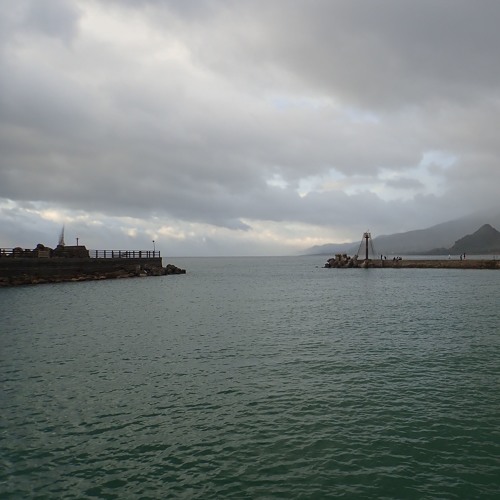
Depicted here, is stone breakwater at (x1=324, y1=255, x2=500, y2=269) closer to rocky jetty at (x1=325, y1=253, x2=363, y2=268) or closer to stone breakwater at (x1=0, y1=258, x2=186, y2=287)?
rocky jetty at (x1=325, y1=253, x2=363, y2=268)

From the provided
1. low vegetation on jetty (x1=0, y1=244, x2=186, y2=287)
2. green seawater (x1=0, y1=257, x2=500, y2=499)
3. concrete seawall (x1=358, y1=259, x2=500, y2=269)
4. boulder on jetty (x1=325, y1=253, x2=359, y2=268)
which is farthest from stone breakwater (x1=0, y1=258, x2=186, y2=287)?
concrete seawall (x1=358, y1=259, x2=500, y2=269)

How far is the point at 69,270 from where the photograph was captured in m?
72.4

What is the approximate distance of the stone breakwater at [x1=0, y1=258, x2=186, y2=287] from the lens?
207 ft

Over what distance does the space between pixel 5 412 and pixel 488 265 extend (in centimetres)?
11881

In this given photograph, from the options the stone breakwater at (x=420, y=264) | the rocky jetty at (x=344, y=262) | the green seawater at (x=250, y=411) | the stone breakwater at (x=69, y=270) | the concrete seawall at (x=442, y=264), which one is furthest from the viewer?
the rocky jetty at (x=344, y=262)

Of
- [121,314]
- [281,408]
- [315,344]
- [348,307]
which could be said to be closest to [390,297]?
[348,307]

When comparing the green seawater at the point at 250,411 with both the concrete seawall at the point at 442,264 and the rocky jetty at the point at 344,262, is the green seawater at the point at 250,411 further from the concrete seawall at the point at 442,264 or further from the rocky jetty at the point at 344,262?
the rocky jetty at the point at 344,262

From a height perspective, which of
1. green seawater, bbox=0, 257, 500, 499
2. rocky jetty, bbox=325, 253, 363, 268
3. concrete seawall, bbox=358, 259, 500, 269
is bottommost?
green seawater, bbox=0, 257, 500, 499

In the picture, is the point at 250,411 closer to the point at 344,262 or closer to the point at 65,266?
the point at 65,266

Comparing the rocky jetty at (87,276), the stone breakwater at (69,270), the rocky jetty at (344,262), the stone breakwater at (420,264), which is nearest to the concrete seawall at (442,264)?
the stone breakwater at (420,264)

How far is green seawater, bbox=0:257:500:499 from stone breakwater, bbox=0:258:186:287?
3829 centimetres

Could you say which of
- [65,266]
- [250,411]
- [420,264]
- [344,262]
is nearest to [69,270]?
[65,266]

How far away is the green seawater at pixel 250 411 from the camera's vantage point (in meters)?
9.78

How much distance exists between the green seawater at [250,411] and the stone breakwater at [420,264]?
9064 centimetres
